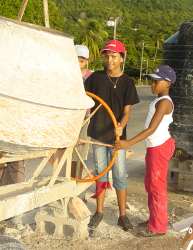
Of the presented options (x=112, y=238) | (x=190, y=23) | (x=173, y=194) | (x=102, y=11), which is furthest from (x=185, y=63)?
(x=102, y=11)

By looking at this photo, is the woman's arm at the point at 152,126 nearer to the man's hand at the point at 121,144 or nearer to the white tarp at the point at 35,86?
the man's hand at the point at 121,144

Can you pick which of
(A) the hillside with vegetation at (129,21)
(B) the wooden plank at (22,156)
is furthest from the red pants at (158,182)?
(A) the hillside with vegetation at (129,21)

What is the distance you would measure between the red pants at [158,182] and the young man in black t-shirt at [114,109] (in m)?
0.26

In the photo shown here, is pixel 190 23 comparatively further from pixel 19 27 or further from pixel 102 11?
pixel 102 11

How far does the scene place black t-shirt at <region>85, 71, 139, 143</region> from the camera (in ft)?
14.1

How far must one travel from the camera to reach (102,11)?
292 ft

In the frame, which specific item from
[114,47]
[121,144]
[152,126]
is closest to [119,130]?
[121,144]

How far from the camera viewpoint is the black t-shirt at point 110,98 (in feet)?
14.1

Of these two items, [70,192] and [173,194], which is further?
[173,194]

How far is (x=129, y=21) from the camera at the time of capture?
87.5 metres

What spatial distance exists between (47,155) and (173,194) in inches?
90.1

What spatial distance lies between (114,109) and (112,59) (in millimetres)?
431

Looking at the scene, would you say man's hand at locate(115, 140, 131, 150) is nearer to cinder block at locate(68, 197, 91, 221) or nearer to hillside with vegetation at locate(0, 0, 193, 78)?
cinder block at locate(68, 197, 91, 221)

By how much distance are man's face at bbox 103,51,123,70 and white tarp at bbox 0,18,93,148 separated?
1.05 m
